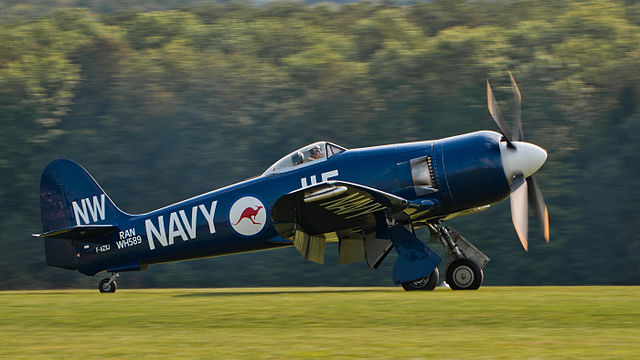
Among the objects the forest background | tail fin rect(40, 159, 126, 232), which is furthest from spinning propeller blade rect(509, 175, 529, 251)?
the forest background

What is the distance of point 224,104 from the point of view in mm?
39156

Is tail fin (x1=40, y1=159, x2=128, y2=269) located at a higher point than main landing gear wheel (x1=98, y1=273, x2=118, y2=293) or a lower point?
higher

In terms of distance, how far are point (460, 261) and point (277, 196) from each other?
3.20 metres

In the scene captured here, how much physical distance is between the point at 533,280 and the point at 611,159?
5.99 metres

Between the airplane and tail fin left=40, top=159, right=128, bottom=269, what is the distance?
9 cm

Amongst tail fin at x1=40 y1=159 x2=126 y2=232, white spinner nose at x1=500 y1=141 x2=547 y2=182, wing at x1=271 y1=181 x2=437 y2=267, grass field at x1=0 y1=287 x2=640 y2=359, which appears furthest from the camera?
tail fin at x1=40 y1=159 x2=126 y2=232

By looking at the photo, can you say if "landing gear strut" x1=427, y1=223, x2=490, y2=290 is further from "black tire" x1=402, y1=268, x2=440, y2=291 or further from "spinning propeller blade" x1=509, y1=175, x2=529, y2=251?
"spinning propeller blade" x1=509, y1=175, x2=529, y2=251

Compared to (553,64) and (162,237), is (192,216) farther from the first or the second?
(553,64)

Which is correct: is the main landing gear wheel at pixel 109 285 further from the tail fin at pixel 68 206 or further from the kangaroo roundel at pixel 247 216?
the kangaroo roundel at pixel 247 216

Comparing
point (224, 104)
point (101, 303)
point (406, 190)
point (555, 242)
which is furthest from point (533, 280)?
point (101, 303)

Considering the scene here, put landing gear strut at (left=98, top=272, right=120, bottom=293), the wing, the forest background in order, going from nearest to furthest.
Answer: the wing → landing gear strut at (left=98, top=272, right=120, bottom=293) → the forest background

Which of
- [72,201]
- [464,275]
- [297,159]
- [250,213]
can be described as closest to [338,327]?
[464,275]

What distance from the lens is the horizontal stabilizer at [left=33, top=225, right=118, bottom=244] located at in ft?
50.9

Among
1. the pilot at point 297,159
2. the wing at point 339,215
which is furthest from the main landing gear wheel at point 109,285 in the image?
the pilot at point 297,159
